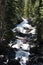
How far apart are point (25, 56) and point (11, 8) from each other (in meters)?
7.00

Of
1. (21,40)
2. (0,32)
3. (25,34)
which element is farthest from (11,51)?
(25,34)

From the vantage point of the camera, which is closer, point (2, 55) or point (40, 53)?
point (2, 55)

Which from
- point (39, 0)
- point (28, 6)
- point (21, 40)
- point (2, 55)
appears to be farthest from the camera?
point (28, 6)

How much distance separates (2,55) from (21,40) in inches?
410

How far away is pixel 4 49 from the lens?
2752 cm

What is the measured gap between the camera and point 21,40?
36156 mm

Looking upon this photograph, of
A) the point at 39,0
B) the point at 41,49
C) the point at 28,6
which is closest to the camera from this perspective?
the point at 41,49

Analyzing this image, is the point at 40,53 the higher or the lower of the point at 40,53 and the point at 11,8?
the lower

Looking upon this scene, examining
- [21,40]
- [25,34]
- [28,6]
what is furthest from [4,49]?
[28,6]

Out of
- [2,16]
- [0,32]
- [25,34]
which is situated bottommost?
[25,34]

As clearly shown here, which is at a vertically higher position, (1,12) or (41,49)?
(1,12)

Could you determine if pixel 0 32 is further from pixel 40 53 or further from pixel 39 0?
pixel 39 0

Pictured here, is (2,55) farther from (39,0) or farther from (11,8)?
(39,0)

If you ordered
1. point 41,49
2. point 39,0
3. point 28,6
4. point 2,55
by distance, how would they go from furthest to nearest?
1. point 28,6
2. point 39,0
3. point 41,49
4. point 2,55
